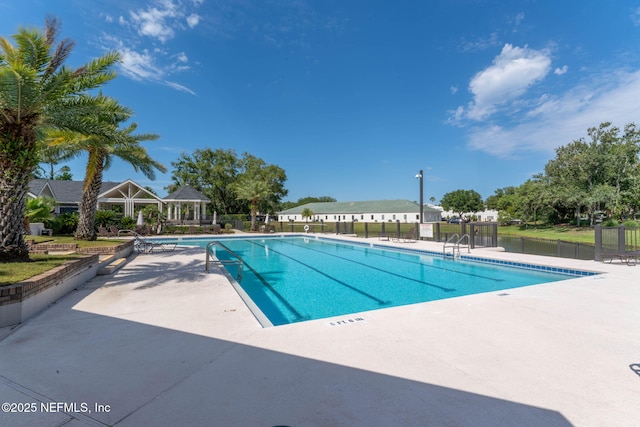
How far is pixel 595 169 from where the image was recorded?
98.9 feet

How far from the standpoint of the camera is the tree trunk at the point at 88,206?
40.1ft

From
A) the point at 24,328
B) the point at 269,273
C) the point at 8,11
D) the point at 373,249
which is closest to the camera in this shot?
the point at 24,328

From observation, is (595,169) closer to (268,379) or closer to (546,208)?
(546,208)

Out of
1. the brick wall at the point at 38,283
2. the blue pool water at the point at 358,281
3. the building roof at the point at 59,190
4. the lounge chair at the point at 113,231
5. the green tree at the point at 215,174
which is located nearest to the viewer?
the brick wall at the point at 38,283

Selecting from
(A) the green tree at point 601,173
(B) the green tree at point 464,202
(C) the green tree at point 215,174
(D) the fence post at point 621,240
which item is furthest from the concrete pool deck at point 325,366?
(B) the green tree at point 464,202

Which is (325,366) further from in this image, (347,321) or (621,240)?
(621,240)

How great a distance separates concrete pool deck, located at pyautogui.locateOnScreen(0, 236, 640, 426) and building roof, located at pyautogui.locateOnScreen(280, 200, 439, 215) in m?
50.5

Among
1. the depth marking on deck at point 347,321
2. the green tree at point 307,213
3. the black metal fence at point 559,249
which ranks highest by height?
the green tree at point 307,213

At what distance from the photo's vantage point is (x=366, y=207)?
6053 cm

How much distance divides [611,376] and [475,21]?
21172 millimetres

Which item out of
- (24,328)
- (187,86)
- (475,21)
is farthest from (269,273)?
(475,21)

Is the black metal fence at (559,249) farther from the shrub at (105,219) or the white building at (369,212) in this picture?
the white building at (369,212)

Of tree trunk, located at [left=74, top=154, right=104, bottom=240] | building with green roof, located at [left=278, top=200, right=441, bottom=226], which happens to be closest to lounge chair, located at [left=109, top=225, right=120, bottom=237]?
tree trunk, located at [left=74, top=154, right=104, bottom=240]

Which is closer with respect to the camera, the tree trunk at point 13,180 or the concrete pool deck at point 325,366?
the concrete pool deck at point 325,366
